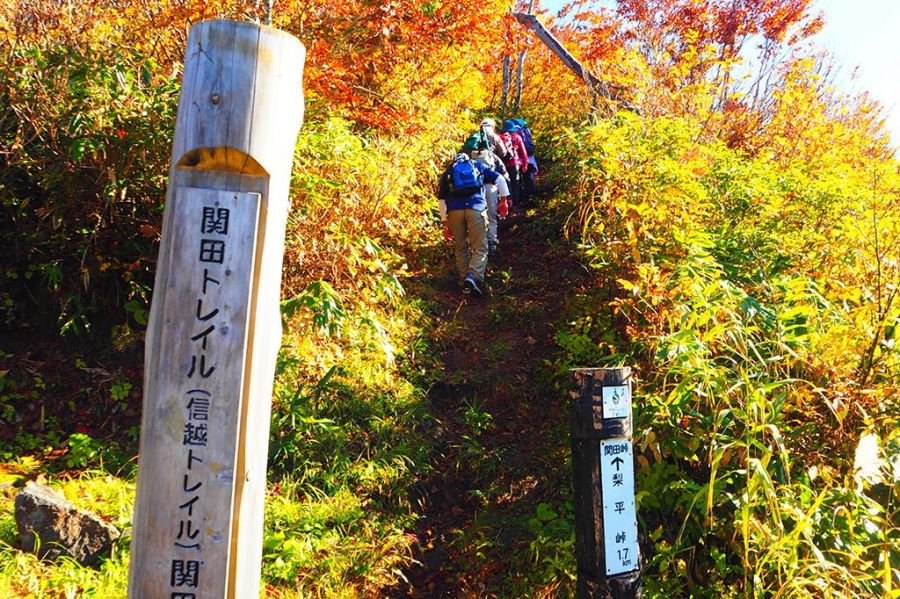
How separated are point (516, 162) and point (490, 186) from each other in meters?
2.29

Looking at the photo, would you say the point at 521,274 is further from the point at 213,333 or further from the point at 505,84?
the point at 505,84

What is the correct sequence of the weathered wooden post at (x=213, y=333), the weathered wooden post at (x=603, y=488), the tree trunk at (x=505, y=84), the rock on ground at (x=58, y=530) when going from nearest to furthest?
the weathered wooden post at (x=213, y=333) < the weathered wooden post at (x=603, y=488) < the rock on ground at (x=58, y=530) < the tree trunk at (x=505, y=84)

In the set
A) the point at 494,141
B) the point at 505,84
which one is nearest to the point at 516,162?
the point at 494,141

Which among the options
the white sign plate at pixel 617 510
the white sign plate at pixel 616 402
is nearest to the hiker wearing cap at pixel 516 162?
the white sign plate at pixel 616 402

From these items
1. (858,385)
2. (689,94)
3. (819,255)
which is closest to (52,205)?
(858,385)

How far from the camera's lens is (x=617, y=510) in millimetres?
2283

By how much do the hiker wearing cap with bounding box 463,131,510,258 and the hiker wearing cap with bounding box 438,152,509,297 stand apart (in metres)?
0.51

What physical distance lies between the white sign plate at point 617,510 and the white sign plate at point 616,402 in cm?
4

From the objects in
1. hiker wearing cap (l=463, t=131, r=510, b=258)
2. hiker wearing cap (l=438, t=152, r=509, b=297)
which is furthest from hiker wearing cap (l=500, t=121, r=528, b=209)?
hiker wearing cap (l=438, t=152, r=509, b=297)

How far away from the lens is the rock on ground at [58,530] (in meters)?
2.93

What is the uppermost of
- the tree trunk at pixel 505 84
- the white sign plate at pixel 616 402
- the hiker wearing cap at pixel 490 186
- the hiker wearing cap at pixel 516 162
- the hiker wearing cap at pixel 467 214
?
the tree trunk at pixel 505 84

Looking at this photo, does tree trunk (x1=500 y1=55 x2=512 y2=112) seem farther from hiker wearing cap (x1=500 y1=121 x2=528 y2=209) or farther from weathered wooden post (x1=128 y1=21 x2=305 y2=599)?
weathered wooden post (x1=128 y1=21 x2=305 y2=599)

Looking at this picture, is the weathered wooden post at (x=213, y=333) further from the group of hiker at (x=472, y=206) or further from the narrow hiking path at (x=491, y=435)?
the group of hiker at (x=472, y=206)

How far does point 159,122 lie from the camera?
402cm
